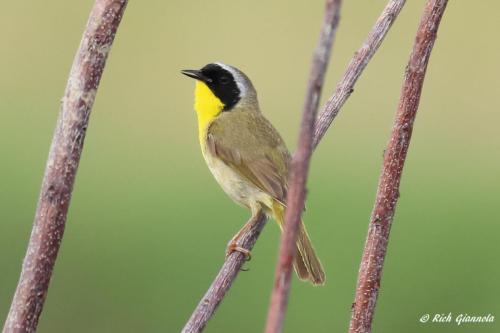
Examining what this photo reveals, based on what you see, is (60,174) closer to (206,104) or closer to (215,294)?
(215,294)

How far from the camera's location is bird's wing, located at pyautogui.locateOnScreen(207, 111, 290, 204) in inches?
141

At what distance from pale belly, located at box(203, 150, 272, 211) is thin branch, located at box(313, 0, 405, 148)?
3.33 ft

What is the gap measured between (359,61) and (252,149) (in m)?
1.43

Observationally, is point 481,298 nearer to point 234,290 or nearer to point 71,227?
point 234,290

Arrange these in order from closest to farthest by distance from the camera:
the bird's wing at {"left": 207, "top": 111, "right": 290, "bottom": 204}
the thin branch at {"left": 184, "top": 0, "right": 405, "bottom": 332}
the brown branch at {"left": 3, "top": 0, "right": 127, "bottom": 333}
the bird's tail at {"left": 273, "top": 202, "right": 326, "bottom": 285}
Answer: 1. the brown branch at {"left": 3, "top": 0, "right": 127, "bottom": 333}
2. the thin branch at {"left": 184, "top": 0, "right": 405, "bottom": 332}
3. the bird's tail at {"left": 273, "top": 202, "right": 326, "bottom": 285}
4. the bird's wing at {"left": 207, "top": 111, "right": 290, "bottom": 204}

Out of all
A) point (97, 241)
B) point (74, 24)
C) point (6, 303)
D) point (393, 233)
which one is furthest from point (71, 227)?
point (74, 24)

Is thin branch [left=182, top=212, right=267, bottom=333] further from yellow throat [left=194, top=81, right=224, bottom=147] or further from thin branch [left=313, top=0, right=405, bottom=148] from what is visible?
yellow throat [left=194, top=81, right=224, bottom=147]

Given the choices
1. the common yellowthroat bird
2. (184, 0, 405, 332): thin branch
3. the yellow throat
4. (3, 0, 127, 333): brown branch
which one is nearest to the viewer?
(3, 0, 127, 333): brown branch

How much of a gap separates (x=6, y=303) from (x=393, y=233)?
2105mm

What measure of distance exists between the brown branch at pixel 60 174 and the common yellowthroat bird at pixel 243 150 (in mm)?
1635

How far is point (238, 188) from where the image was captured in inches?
147

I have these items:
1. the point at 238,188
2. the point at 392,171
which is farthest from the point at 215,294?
the point at 238,188

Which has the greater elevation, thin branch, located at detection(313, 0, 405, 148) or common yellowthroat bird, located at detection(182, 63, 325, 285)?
thin branch, located at detection(313, 0, 405, 148)

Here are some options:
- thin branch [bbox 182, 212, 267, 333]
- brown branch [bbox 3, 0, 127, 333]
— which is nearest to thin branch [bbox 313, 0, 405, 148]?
thin branch [bbox 182, 212, 267, 333]
